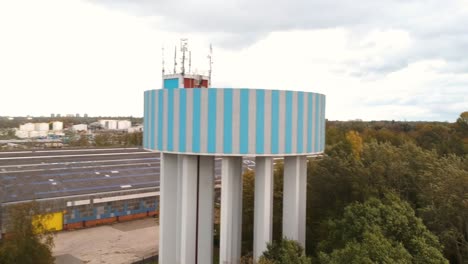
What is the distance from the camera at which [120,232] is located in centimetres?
3972

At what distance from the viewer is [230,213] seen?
59.5ft

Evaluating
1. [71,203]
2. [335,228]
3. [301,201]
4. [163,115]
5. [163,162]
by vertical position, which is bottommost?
[71,203]

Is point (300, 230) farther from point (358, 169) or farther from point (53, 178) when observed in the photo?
point (53, 178)

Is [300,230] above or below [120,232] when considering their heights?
above

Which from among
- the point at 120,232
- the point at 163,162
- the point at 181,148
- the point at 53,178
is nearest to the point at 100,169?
the point at 53,178

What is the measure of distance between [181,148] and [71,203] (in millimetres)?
29521

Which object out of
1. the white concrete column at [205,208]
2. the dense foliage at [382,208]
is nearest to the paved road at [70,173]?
the dense foliage at [382,208]

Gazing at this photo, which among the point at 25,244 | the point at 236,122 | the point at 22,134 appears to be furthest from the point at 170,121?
the point at 22,134

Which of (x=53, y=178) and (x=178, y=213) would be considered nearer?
(x=178, y=213)

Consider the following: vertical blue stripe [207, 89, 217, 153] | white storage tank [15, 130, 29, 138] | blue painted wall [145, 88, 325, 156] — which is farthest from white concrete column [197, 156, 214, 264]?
white storage tank [15, 130, 29, 138]

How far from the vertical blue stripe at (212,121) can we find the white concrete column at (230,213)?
8.26ft

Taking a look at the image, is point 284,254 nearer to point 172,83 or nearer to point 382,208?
point 382,208

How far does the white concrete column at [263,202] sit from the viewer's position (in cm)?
1780

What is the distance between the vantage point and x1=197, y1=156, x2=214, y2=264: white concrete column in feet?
61.7
